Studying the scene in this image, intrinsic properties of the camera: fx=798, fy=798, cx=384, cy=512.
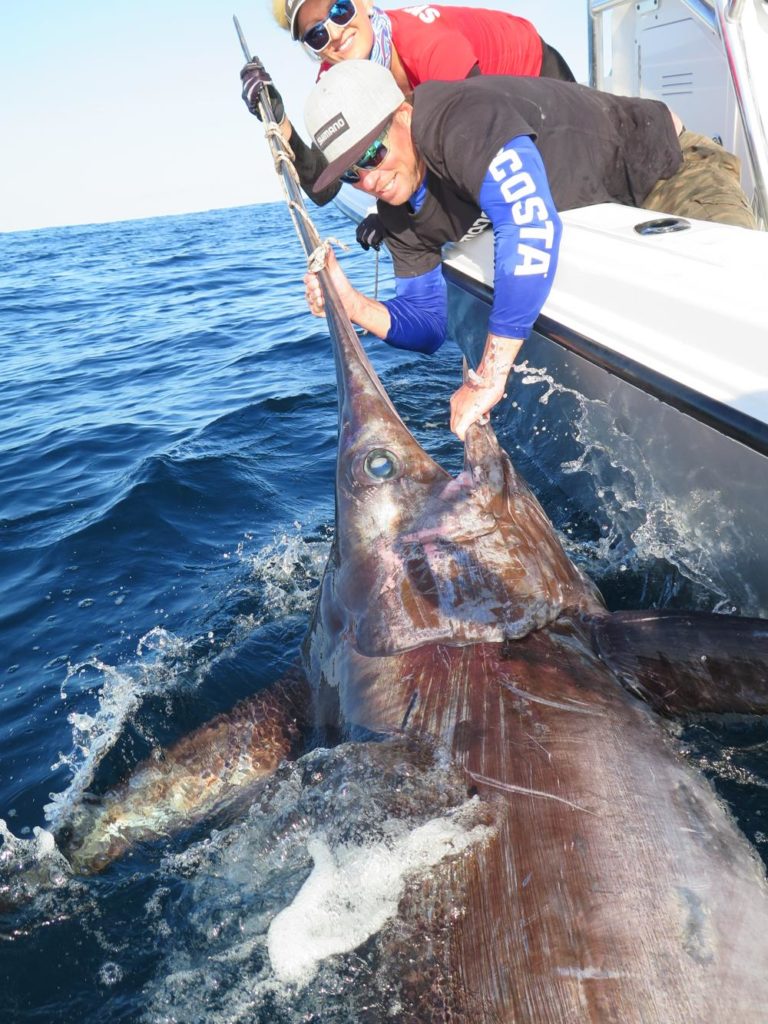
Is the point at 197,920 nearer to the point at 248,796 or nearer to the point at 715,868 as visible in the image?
the point at 248,796

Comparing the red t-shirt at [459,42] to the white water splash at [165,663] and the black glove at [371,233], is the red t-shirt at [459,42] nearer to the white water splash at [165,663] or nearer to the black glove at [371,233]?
the black glove at [371,233]

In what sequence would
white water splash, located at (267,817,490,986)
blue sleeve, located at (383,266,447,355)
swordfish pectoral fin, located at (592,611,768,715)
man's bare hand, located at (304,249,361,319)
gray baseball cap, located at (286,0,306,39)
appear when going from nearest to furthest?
white water splash, located at (267,817,490,986), swordfish pectoral fin, located at (592,611,768,715), man's bare hand, located at (304,249,361,319), gray baseball cap, located at (286,0,306,39), blue sleeve, located at (383,266,447,355)

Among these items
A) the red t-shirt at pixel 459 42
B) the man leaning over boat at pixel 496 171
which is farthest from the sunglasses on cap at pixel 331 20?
the man leaning over boat at pixel 496 171

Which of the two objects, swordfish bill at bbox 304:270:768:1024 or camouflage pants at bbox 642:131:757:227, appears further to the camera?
camouflage pants at bbox 642:131:757:227

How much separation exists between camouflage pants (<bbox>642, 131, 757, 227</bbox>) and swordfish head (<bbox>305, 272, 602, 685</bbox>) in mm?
1837

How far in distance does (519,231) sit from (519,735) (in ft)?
5.77

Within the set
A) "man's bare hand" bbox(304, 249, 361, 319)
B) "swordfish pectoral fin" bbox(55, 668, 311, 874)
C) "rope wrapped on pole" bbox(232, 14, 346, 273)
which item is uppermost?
"rope wrapped on pole" bbox(232, 14, 346, 273)

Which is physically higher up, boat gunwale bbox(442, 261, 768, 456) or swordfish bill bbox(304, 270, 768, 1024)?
boat gunwale bbox(442, 261, 768, 456)

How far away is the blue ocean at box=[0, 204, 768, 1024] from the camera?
2.05 m

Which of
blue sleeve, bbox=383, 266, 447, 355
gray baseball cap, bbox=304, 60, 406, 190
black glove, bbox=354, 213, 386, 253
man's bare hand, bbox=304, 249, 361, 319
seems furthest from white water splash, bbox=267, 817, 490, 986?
black glove, bbox=354, 213, 386, 253

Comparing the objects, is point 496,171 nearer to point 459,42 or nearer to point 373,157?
point 373,157

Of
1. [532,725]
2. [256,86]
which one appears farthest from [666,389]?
[256,86]

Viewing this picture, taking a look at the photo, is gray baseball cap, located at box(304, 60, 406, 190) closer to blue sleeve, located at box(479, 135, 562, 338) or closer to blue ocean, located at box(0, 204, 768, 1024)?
blue sleeve, located at box(479, 135, 562, 338)

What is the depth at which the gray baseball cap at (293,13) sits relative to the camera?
3.90 metres
